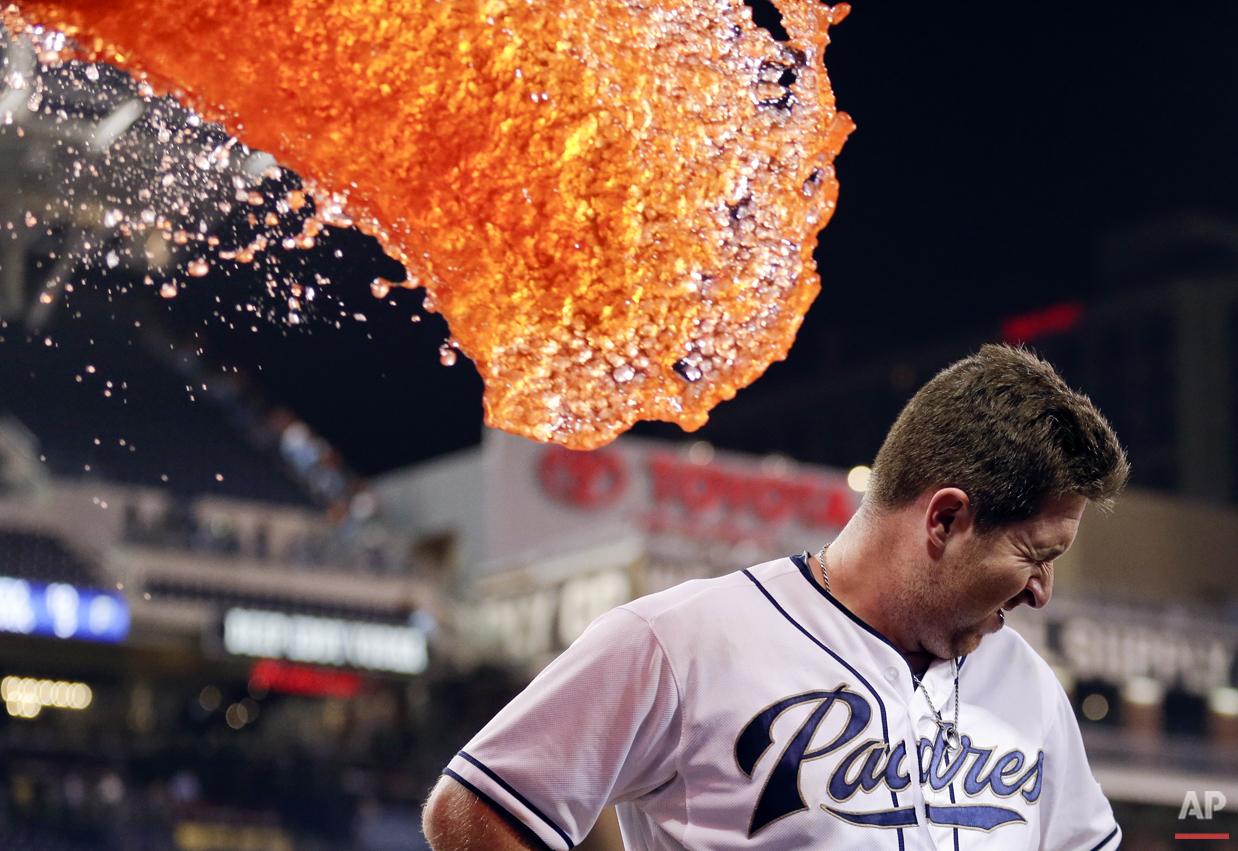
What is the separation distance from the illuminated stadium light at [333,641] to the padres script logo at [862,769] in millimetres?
19859

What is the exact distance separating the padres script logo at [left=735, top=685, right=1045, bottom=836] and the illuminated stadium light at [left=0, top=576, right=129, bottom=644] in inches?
713

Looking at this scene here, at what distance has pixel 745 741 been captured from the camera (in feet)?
4.99

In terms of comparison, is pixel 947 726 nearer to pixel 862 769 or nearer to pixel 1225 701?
pixel 862 769

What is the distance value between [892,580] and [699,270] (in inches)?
16.7

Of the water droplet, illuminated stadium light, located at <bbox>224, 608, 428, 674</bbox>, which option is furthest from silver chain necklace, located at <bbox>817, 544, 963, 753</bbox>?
illuminated stadium light, located at <bbox>224, 608, 428, 674</bbox>

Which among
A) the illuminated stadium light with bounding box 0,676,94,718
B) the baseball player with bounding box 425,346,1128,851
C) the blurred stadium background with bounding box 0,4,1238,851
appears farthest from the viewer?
the illuminated stadium light with bounding box 0,676,94,718

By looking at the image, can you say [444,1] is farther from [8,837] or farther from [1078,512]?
[8,837]

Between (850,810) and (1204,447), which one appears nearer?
(850,810)

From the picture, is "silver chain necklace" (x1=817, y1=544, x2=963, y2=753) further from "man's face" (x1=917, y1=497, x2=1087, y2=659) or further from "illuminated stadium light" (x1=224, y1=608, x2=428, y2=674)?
"illuminated stadium light" (x1=224, y1=608, x2=428, y2=674)

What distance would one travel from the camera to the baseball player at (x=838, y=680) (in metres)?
1.49

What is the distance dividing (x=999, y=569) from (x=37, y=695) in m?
21.6

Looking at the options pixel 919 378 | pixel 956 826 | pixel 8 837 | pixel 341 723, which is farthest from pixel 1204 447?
pixel 956 826

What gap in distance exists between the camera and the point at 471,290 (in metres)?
1.49

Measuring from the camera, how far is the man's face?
1528 mm
